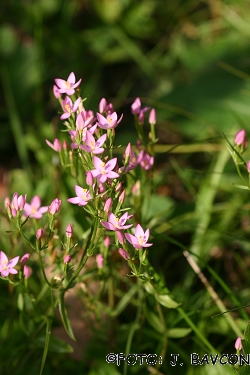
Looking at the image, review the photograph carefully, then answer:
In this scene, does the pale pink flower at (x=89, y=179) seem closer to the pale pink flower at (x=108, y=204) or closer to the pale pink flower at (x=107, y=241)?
the pale pink flower at (x=108, y=204)

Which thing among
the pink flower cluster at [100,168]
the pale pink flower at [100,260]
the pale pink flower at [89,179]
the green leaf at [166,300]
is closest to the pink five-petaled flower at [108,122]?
the pink flower cluster at [100,168]

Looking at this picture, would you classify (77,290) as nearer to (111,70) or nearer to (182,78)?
(182,78)

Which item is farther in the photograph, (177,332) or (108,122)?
(177,332)

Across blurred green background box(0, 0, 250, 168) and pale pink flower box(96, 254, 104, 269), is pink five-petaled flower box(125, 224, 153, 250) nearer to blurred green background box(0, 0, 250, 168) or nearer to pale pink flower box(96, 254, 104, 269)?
pale pink flower box(96, 254, 104, 269)

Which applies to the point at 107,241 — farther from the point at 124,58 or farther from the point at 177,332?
the point at 124,58

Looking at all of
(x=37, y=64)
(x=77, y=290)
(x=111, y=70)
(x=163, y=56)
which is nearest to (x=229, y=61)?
(x=163, y=56)

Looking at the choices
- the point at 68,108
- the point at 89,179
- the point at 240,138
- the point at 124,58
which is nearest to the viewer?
the point at 89,179

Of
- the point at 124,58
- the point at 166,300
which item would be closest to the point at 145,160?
the point at 166,300
